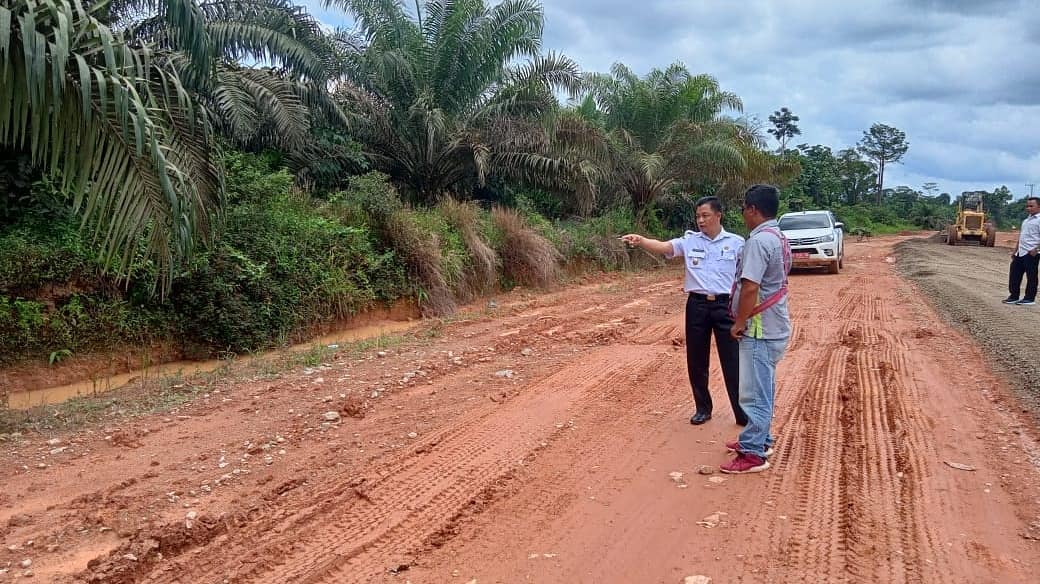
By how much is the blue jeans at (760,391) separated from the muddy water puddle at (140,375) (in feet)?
20.1

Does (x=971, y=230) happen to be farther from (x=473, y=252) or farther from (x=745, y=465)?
(x=745, y=465)

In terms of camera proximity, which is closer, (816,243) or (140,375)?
(140,375)

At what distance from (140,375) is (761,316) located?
690 cm

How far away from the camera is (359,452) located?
5105 millimetres

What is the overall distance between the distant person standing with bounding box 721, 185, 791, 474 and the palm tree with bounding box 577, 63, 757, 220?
57.7 ft

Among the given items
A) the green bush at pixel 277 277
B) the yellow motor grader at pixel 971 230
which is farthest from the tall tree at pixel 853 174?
the green bush at pixel 277 277

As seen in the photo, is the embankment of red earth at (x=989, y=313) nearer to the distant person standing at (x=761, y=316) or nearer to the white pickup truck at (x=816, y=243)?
the white pickup truck at (x=816, y=243)

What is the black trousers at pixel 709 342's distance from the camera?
17.6ft

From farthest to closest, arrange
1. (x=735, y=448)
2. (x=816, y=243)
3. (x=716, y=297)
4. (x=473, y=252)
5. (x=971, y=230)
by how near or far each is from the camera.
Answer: (x=971, y=230)
(x=816, y=243)
(x=473, y=252)
(x=716, y=297)
(x=735, y=448)

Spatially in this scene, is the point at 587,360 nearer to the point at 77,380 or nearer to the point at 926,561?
the point at 926,561

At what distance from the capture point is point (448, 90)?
15227 mm

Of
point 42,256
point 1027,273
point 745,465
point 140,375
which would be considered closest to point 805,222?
point 1027,273

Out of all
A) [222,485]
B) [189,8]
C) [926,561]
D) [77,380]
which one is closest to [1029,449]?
[926,561]

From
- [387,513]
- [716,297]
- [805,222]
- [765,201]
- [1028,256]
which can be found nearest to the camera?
[387,513]
